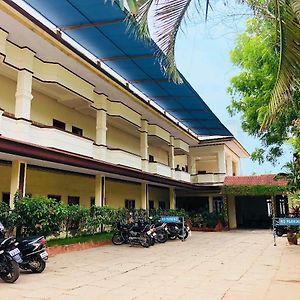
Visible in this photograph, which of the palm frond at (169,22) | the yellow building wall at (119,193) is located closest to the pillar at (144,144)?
the yellow building wall at (119,193)

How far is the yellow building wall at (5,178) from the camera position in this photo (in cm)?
1165

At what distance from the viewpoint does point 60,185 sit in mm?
14391

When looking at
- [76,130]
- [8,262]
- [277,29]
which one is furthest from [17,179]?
[277,29]

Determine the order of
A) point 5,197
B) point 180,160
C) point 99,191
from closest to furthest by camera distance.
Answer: point 5,197 → point 99,191 → point 180,160

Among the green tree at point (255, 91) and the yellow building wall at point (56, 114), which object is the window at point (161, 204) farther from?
the yellow building wall at point (56, 114)

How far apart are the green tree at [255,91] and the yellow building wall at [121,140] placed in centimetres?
608

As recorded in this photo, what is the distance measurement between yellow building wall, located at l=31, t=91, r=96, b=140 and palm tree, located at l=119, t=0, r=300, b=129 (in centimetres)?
769

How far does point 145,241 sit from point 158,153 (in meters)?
12.5

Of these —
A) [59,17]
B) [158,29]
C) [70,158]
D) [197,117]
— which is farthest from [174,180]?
[158,29]

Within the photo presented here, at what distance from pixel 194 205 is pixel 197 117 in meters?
8.26

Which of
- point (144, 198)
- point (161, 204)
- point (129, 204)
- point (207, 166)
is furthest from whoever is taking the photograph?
point (207, 166)

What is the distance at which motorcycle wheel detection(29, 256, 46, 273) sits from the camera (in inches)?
302

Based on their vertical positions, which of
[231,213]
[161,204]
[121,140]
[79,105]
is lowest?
[231,213]

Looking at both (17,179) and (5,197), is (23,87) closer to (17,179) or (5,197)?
(17,179)
